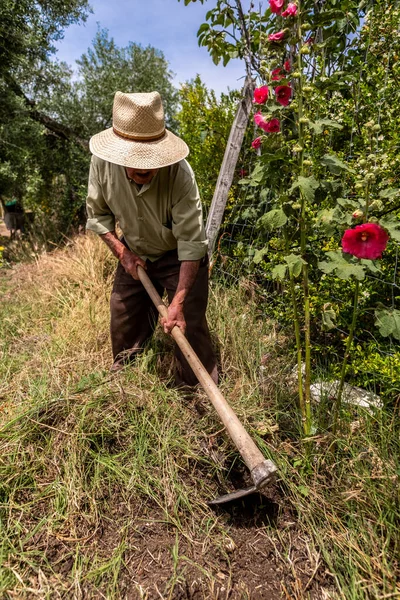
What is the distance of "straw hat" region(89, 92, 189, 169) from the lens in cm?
193

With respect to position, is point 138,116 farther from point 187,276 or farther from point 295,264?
point 295,264

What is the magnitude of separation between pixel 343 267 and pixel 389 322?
28cm

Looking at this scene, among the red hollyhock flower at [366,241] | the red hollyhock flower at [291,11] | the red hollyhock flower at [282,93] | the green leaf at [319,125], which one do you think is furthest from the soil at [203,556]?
the red hollyhock flower at [291,11]

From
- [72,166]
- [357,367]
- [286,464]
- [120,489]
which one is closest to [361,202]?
[357,367]

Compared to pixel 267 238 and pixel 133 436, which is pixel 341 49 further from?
pixel 133 436

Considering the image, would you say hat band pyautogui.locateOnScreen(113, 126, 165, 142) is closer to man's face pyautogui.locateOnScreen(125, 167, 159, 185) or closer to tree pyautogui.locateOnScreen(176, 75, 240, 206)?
man's face pyautogui.locateOnScreen(125, 167, 159, 185)

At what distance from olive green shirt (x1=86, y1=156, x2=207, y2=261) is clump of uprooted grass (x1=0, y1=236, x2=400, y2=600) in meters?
0.85

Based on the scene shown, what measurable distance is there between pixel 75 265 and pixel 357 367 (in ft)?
10.5

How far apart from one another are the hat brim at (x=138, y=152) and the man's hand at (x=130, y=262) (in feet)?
2.29

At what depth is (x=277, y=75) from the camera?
161 cm

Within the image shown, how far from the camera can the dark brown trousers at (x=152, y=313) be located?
2.50m

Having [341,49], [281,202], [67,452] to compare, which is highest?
[341,49]

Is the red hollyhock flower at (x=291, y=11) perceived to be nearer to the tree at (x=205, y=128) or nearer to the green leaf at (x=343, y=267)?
the green leaf at (x=343, y=267)

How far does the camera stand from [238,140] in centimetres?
323
